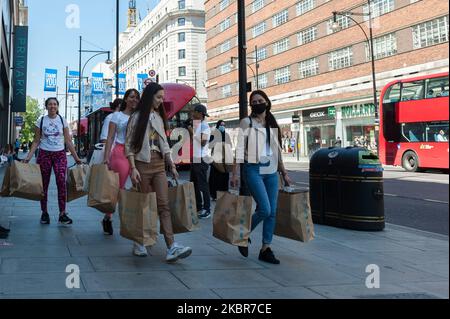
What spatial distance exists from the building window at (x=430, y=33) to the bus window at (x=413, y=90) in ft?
32.1

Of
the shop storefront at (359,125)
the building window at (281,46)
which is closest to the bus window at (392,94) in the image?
the shop storefront at (359,125)

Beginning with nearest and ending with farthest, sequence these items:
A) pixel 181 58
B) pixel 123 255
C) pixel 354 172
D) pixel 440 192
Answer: pixel 123 255, pixel 354 172, pixel 440 192, pixel 181 58

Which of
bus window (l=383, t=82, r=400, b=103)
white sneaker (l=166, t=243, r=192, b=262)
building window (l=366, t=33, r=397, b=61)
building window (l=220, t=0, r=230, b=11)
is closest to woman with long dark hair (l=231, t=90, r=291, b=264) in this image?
white sneaker (l=166, t=243, r=192, b=262)

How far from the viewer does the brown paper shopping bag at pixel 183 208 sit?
15.4ft

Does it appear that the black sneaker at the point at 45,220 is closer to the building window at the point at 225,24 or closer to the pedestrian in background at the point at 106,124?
the pedestrian in background at the point at 106,124

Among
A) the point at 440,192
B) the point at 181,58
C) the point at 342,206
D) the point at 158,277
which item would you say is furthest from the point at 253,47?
the point at 158,277

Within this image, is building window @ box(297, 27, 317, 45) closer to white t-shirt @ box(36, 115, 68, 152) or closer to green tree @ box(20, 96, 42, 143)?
white t-shirt @ box(36, 115, 68, 152)

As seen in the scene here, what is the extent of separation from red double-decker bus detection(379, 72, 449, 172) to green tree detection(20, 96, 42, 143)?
3223 inches

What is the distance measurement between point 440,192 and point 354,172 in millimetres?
6825

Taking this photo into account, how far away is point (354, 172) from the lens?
691cm

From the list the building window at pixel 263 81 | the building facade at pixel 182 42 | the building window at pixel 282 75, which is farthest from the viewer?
the building facade at pixel 182 42

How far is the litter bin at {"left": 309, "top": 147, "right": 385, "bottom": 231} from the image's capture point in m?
6.86

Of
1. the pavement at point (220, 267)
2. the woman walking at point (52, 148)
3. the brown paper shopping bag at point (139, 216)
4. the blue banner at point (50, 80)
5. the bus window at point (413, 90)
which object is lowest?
the pavement at point (220, 267)
